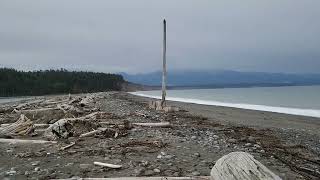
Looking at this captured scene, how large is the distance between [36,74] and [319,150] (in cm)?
12717

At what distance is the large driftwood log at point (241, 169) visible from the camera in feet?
19.0

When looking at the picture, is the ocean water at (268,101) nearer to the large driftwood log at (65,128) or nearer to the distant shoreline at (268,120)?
the distant shoreline at (268,120)

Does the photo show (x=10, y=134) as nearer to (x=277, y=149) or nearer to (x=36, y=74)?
(x=277, y=149)

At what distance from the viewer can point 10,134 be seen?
13383 mm

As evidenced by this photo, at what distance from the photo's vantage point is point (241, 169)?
6.04 meters

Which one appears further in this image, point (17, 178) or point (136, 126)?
point (136, 126)

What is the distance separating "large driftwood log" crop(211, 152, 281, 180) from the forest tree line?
112883 millimetres

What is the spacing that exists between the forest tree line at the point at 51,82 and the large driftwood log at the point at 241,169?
113m

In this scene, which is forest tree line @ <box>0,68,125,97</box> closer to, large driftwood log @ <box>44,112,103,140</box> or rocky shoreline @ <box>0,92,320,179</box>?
large driftwood log @ <box>44,112,103,140</box>

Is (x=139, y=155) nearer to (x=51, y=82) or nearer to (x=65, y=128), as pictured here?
(x=65, y=128)

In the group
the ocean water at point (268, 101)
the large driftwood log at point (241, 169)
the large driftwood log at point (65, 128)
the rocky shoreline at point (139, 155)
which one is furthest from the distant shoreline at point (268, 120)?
the large driftwood log at point (241, 169)

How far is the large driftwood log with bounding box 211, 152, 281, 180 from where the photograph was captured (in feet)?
19.0

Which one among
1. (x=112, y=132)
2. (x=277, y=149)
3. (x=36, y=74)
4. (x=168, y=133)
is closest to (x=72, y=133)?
(x=112, y=132)

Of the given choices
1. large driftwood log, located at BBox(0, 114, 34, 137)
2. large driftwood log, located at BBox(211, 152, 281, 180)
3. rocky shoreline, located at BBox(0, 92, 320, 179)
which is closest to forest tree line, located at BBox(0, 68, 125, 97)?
large driftwood log, located at BBox(0, 114, 34, 137)
